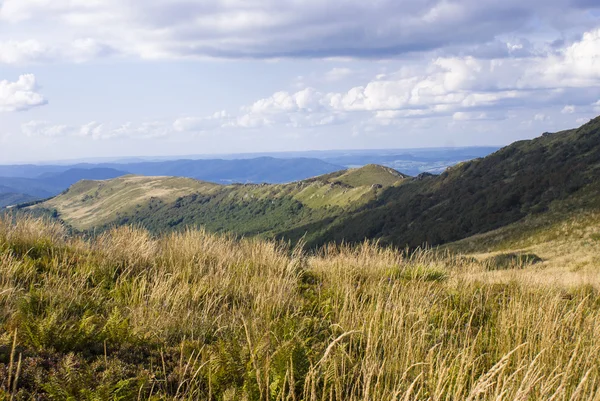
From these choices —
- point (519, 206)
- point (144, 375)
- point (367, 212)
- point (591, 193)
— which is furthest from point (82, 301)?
point (367, 212)

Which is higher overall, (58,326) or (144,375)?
(58,326)

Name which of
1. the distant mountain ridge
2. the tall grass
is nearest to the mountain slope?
the distant mountain ridge

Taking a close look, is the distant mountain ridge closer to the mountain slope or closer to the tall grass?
the mountain slope

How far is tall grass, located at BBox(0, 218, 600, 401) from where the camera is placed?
10.1ft

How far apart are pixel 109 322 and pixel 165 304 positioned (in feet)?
2.88

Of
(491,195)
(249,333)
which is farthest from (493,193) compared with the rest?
(249,333)

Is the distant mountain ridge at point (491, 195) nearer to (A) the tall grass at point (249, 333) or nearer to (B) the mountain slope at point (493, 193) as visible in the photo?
(B) the mountain slope at point (493, 193)

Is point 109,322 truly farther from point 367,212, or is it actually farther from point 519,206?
point 367,212

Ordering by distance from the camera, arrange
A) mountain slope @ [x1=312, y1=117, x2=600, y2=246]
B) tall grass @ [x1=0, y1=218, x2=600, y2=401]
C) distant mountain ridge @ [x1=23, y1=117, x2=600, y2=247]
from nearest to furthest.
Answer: tall grass @ [x1=0, y1=218, x2=600, y2=401]
distant mountain ridge @ [x1=23, y1=117, x2=600, y2=247]
mountain slope @ [x1=312, y1=117, x2=600, y2=246]

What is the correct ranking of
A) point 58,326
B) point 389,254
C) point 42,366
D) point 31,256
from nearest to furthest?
point 42,366 < point 58,326 < point 31,256 < point 389,254

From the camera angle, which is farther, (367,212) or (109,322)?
(367,212)

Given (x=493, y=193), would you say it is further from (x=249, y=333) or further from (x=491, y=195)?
(x=249, y=333)

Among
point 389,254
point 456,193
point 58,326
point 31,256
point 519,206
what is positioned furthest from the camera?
point 456,193

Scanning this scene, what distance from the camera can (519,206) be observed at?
7975 centimetres
